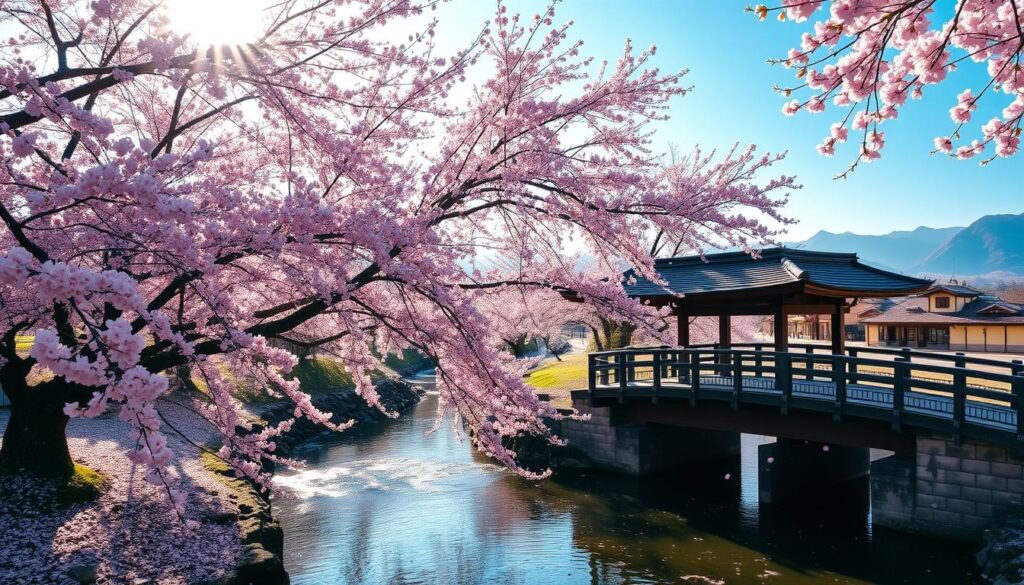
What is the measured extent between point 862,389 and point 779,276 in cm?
272

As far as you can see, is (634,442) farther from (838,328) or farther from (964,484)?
(964,484)

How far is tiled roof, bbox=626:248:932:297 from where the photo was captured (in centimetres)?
1227

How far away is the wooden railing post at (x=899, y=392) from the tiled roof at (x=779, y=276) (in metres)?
2.31

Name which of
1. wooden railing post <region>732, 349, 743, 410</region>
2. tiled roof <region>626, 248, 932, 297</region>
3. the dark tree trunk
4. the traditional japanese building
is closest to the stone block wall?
wooden railing post <region>732, 349, 743, 410</region>

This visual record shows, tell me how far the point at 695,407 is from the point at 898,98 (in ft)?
33.3

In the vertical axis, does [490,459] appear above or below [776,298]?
below

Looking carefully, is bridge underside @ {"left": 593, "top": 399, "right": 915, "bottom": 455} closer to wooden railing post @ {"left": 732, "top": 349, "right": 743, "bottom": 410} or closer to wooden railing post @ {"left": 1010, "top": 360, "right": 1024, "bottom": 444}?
Result: wooden railing post @ {"left": 732, "top": 349, "right": 743, "bottom": 410}

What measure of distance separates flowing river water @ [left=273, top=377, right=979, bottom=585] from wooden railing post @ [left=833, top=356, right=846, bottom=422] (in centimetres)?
209

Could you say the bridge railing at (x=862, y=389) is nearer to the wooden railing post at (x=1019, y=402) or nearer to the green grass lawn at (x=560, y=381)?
the wooden railing post at (x=1019, y=402)

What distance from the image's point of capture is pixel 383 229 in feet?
17.0

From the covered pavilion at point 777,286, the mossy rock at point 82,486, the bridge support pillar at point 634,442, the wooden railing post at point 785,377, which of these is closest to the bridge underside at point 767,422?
the bridge support pillar at point 634,442

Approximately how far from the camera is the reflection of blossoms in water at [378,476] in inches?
538

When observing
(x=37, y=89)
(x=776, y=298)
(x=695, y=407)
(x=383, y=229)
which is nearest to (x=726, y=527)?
(x=695, y=407)

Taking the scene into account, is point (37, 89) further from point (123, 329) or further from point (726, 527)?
point (726, 527)
